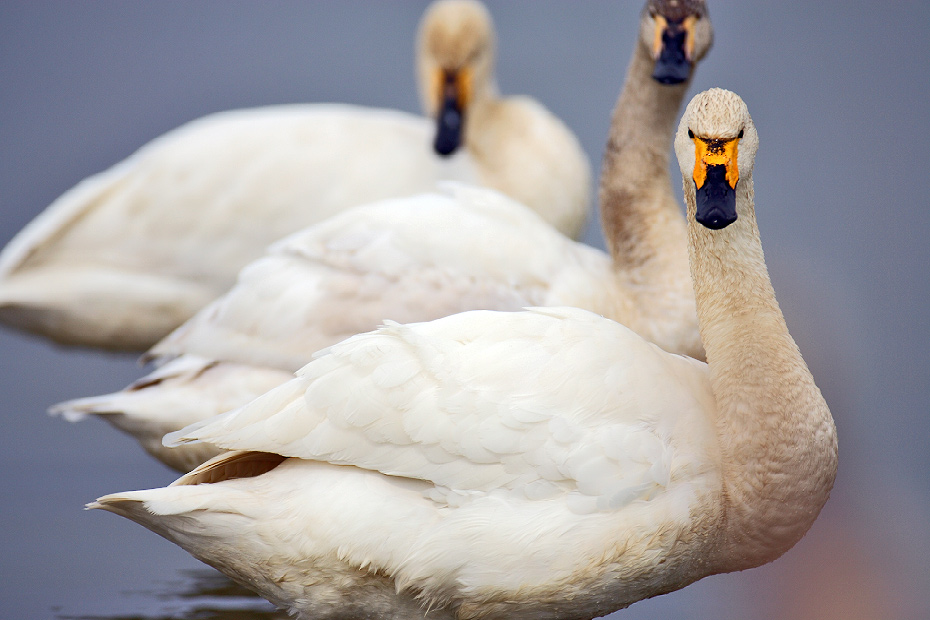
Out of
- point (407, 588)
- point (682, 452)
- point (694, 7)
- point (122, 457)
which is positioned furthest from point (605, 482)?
point (122, 457)

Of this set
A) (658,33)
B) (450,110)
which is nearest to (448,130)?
(450,110)

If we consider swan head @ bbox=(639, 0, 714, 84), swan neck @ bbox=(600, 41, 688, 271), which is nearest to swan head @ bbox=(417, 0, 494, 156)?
swan neck @ bbox=(600, 41, 688, 271)

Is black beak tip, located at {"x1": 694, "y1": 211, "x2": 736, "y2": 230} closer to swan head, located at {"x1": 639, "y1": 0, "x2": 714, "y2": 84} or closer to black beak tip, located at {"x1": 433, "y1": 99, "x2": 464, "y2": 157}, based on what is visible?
swan head, located at {"x1": 639, "y1": 0, "x2": 714, "y2": 84}

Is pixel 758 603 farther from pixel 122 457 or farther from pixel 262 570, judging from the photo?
pixel 122 457

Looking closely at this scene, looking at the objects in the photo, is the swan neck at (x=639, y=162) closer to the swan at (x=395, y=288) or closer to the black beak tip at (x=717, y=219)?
the swan at (x=395, y=288)

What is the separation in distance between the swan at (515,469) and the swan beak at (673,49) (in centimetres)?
80

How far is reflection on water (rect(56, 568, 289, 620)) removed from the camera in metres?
2.94

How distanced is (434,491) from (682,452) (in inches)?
17.4

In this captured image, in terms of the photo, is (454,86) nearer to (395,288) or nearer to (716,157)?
(395,288)

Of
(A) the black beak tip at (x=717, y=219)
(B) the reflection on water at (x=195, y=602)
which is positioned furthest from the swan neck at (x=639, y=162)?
(B) the reflection on water at (x=195, y=602)

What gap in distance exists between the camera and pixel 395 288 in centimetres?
273

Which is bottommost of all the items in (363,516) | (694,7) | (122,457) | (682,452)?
(122,457)

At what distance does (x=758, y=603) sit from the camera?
2123mm

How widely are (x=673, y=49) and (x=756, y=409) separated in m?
1.24
